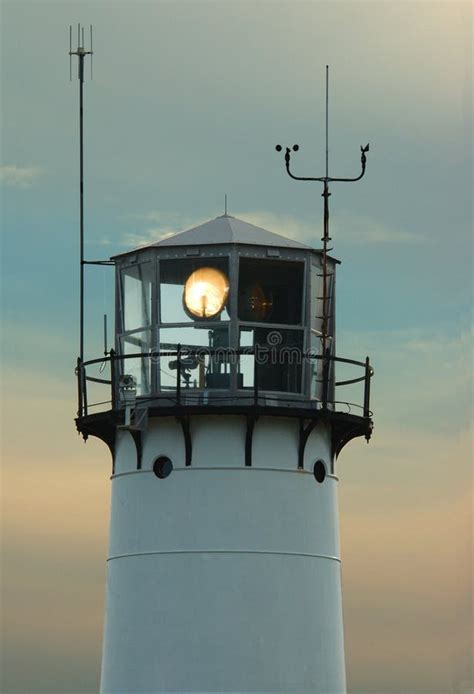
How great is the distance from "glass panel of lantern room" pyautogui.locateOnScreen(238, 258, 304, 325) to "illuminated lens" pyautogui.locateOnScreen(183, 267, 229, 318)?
336 millimetres

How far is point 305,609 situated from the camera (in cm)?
3741

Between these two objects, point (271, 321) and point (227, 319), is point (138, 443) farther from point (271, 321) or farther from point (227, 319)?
point (271, 321)

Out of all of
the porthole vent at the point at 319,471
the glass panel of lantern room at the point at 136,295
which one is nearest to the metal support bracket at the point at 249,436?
the porthole vent at the point at 319,471

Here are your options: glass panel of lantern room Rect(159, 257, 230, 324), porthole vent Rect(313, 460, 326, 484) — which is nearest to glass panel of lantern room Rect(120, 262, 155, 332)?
glass panel of lantern room Rect(159, 257, 230, 324)

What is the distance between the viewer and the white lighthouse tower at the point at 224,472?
1453 inches

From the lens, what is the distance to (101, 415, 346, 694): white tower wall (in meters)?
36.8

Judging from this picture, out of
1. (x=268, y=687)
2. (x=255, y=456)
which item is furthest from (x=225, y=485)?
(x=268, y=687)

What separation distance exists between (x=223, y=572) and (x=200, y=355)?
150 inches

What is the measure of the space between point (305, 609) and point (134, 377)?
16.8 feet

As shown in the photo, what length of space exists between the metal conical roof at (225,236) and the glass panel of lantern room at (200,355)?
1.50 m

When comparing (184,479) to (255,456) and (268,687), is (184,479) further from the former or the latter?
(268,687)

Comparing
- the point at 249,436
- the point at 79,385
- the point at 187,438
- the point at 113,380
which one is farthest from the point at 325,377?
the point at 79,385

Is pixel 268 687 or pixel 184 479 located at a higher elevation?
pixel 184 479

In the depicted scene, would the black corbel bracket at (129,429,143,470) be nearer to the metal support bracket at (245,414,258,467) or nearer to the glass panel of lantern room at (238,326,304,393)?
the metal support bracket at (245,414,258,467)
